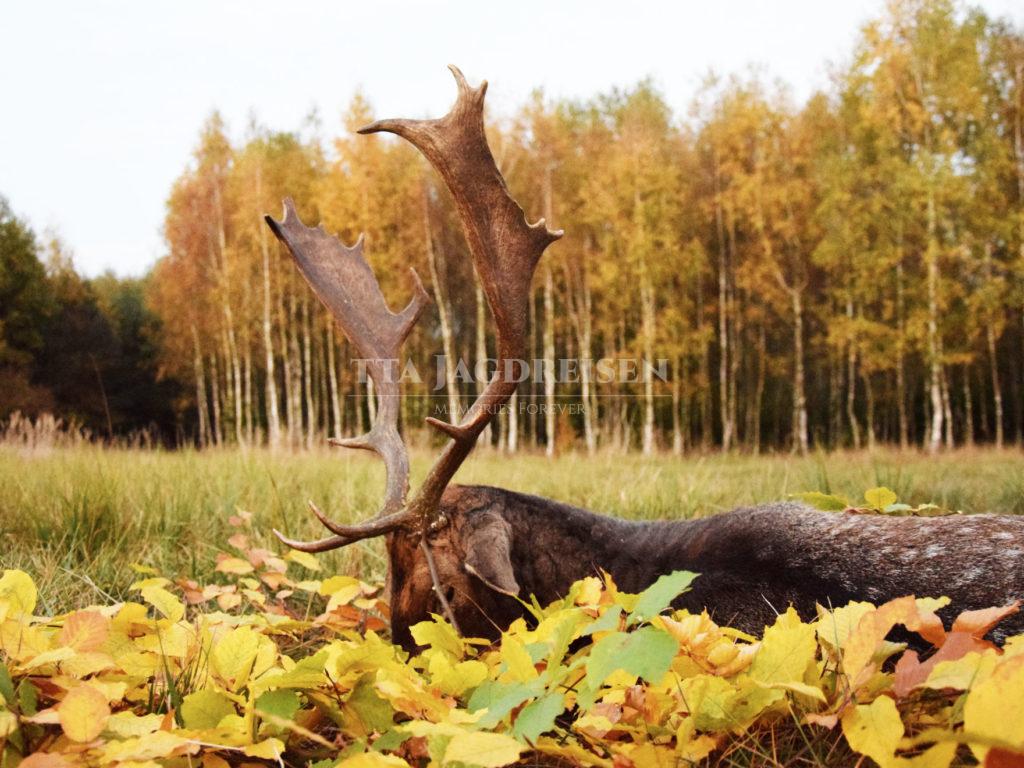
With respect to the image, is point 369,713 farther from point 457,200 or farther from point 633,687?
point 457,200

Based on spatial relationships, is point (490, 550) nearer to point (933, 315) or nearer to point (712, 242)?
point (933, 315)

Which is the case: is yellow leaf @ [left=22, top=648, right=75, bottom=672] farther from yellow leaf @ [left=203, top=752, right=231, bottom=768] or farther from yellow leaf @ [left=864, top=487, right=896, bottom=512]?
yellow leaf @ [left=864, top=487, right=896, bottom=512]

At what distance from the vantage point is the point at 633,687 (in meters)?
1.79

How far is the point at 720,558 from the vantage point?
2855 millimetres

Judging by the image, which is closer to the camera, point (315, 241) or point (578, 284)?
point (315, 241)

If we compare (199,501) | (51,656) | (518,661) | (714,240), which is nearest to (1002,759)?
(518,661)

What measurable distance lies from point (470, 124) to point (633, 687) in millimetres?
1927

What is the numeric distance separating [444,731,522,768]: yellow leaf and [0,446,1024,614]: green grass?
107 inches

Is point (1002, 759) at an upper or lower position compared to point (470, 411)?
lower

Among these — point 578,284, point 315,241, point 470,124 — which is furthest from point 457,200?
point 578,284

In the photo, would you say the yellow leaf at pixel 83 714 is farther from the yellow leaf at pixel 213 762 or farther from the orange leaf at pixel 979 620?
the orange leaf at pixel 979 620

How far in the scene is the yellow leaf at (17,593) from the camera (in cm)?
197

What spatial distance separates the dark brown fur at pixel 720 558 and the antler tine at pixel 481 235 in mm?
215

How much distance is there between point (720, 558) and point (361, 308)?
1.87 meters
